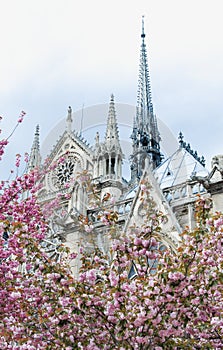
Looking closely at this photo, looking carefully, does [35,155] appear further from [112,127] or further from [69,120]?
[112,127]

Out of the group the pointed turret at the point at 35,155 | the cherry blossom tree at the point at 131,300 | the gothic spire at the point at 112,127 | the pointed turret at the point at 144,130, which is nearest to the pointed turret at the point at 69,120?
the pointed turret at the point at 35,155

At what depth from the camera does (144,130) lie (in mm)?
33719

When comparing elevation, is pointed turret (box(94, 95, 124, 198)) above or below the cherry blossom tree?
above

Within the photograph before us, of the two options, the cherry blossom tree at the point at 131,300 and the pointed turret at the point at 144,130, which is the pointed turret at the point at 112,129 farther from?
the cherry blossom tree at the point at 131,300

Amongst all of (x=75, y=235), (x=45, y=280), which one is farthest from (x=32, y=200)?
(x=45, y=280)

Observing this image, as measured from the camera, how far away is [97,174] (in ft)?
89.4

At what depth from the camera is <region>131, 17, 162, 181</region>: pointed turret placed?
29.6 m

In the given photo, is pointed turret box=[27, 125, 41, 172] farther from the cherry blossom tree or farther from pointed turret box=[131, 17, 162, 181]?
the cherry blossom tree

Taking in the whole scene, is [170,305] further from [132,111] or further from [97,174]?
[132,111]

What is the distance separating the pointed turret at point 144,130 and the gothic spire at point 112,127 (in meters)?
2.42

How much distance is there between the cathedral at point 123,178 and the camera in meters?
10.7

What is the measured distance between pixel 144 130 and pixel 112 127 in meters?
6.05

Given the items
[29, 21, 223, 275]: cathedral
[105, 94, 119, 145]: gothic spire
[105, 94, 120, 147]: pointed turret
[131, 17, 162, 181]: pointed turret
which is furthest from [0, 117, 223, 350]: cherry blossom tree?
[105, 94, 119, 145]: gothic spire

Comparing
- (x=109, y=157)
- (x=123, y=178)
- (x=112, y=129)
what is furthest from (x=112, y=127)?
(x=123, y=178)
